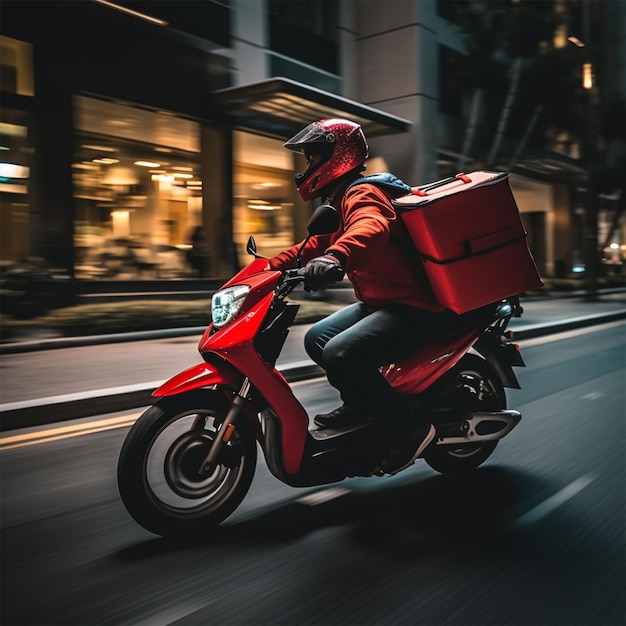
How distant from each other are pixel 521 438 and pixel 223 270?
1362 cm

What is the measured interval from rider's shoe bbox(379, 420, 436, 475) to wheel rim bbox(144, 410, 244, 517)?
71 cm

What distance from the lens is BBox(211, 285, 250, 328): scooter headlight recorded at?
A: 9.75 ft

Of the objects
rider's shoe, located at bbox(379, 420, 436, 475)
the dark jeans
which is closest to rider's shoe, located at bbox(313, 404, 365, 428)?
the dark jeans

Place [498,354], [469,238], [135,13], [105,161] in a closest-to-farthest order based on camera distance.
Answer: [469,238] → [498,354] → [135,13] → [105,161]

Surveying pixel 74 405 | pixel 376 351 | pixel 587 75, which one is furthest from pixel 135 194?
pixel 376 351

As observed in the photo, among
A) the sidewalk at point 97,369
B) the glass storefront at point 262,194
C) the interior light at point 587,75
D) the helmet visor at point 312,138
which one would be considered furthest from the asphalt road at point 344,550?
the interior light at point 587,75

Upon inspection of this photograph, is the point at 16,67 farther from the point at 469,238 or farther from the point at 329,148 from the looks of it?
the point at 469,238

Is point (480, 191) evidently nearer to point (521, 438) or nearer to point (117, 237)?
point (521, 438)

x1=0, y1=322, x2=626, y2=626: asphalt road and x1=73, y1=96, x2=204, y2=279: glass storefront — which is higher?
x1=73, y1=96, x2=204, y2=279: glass storefront

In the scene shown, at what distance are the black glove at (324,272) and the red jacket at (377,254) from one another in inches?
4.8

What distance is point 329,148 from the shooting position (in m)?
3.15

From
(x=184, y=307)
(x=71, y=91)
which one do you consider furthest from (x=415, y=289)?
(x=71, y=91)

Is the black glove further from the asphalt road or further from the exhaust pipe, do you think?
the exhaust pipe

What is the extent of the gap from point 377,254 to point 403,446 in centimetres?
90
